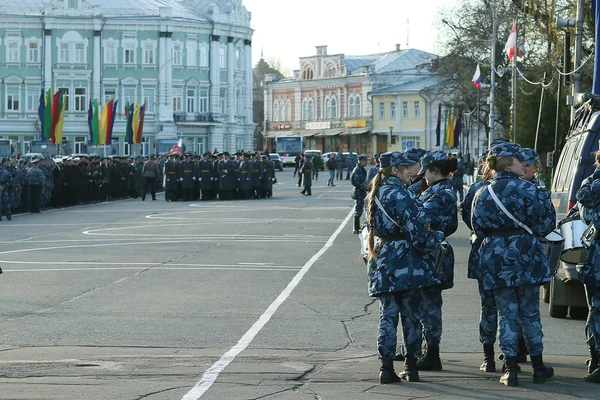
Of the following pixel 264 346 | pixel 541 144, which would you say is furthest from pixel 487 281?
pixel 541 144

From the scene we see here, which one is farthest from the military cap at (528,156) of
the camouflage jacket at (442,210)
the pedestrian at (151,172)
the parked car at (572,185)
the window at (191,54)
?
the window at (191,54)

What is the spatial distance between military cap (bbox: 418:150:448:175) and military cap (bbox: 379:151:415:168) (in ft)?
1.83

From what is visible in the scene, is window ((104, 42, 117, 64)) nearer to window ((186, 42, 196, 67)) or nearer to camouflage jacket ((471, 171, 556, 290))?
window ((186, 42, 196, 67))

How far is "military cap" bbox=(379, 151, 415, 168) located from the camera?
29.4ft

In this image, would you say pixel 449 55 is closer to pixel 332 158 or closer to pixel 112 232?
pixel 332 158

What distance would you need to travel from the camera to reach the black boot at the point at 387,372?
29.0ft

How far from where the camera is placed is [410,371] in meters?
8.98

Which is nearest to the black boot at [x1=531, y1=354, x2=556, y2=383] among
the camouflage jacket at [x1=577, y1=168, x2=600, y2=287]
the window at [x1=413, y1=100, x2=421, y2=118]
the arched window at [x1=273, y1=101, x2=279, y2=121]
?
the camouflage jacket at [x1=577, y1=168, x2=600, y2=287]

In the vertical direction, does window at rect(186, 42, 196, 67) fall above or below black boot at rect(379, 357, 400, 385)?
above

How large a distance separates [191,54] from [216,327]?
88.9 metres

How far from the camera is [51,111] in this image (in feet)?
177

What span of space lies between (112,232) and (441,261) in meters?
18.3

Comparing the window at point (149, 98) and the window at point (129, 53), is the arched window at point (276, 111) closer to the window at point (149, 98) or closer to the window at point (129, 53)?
the window at point (149, 98)

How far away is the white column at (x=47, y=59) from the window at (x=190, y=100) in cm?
1138
